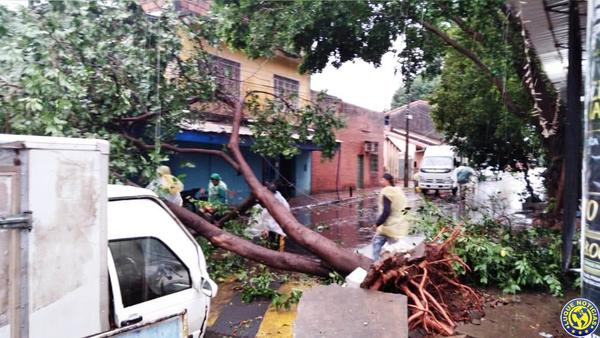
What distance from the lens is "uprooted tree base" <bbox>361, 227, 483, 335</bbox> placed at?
4359 millimetres

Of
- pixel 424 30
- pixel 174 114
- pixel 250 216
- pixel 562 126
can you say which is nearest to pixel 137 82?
pixel 174 114

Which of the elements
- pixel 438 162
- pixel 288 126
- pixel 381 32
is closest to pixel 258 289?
pixel 288 126

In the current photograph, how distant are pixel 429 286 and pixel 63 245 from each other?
3916 mm

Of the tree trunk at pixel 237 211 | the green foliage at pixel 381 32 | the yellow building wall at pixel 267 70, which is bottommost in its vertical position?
the tree trunk at pixel 237 211

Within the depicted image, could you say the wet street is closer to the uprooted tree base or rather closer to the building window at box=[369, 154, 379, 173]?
the uprooted tree base

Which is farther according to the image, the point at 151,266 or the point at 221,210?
the point at 221,210

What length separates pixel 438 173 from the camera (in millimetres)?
20625

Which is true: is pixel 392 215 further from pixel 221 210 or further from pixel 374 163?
pixel 374 163

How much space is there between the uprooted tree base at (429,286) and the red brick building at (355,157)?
1450 cm

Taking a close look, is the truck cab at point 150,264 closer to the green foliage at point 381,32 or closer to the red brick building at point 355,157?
the green foliage at point 381,32

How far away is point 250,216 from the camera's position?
7453 millimetres

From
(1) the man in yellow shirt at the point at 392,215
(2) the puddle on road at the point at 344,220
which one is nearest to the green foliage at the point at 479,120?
(2) the puddle on road at the point at 344,220

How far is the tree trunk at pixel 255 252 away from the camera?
5324mm

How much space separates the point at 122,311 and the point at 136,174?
3305 millimetres
